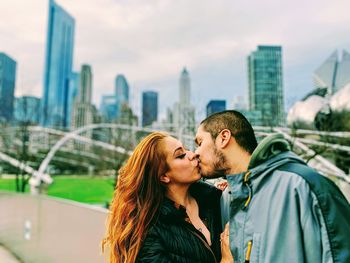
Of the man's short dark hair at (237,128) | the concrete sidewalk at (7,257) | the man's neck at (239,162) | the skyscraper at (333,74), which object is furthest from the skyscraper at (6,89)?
the man's neck at (239,162)

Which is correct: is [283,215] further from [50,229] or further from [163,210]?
[50,229]

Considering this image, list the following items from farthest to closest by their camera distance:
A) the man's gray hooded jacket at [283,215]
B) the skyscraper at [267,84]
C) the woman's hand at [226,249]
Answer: the skyscraper at [267,84] < the woman's hand at [226,249] < the man's gray hooded jacket at [283,215]

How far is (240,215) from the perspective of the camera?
1.87 m

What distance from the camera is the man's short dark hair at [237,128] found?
6.93 ft

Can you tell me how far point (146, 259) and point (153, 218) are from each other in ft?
0.84

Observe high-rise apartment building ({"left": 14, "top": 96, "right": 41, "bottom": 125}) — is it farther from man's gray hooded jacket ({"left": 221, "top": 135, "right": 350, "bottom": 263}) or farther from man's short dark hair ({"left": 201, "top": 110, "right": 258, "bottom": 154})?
man's gray hooded jacket ({"left": 221, "top": 135, "right": 350, "bottom": 263})

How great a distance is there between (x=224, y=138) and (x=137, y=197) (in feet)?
2.22

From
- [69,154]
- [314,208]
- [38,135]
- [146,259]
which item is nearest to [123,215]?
[146,259]

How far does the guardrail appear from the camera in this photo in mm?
4902

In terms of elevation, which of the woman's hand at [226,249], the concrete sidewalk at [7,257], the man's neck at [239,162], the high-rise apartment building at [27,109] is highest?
the high-rise apartment building at [27,109]

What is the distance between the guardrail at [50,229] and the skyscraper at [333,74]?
10.3 metres

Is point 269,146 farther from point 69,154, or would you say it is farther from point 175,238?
point 69,154

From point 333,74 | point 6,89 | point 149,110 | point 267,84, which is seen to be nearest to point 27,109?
point 6,89

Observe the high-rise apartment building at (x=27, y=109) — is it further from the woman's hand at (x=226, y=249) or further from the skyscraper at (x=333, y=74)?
the woman's hand at (x=226, y=249)
